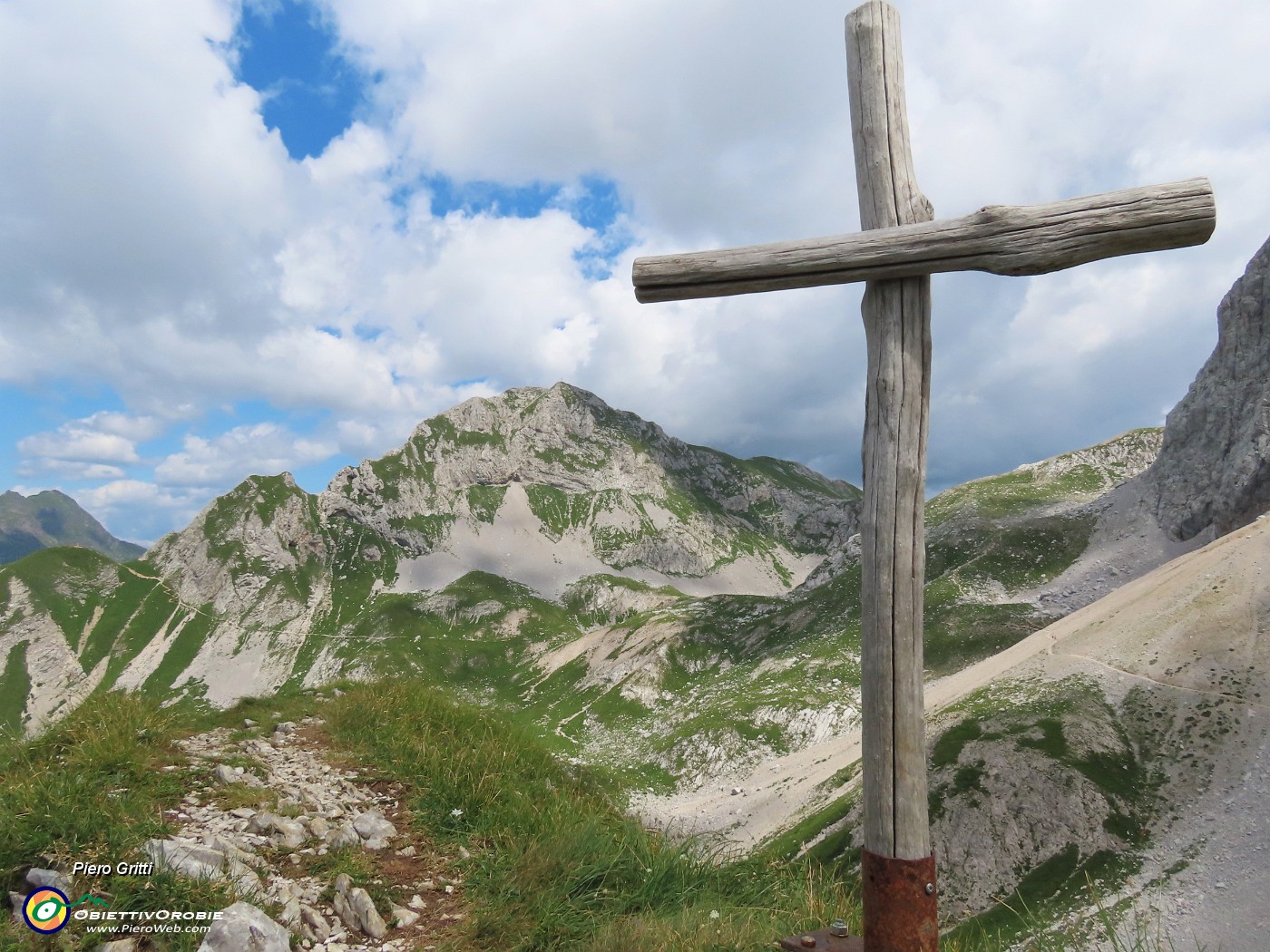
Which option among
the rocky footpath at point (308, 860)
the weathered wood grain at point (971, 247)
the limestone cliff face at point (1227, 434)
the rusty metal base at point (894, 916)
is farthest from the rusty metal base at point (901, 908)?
the limestone cliff face at point (1227, 434)

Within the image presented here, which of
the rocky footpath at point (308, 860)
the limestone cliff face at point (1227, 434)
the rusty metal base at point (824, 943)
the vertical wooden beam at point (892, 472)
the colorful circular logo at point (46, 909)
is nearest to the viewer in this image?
the rusty metal base at point (824, 943)

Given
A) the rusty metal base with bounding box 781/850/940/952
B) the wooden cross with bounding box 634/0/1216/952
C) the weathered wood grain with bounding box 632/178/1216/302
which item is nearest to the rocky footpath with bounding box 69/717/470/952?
the rusty metal base with bounding box 781/850/940/952

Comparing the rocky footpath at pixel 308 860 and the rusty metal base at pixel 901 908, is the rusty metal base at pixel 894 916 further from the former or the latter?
the rocky footpath at pixel 308 860

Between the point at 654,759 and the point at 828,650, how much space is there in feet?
80.2

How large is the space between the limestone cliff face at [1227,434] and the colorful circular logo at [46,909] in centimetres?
8208

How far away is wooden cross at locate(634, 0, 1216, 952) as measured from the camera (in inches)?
171

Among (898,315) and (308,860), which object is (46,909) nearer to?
(308,860)

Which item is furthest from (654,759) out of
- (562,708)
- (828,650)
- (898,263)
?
(898,263)

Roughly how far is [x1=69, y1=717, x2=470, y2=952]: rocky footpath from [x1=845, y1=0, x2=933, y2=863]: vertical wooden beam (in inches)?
160

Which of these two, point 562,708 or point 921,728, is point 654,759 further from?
point 921,728

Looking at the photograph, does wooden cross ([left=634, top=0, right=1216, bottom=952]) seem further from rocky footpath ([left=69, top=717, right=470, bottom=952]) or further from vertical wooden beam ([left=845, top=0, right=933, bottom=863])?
rocky footpath ([left=69, top=717, right=470, bottom=952])

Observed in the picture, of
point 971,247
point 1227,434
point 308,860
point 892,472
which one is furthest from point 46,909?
point 1227,434

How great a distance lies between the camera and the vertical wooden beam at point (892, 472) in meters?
4.53

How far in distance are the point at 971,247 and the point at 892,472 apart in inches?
68.5
